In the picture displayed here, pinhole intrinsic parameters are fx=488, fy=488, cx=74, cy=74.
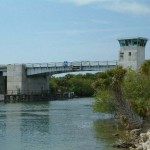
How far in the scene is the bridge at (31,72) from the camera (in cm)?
12850

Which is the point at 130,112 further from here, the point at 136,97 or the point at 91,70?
the point at 91,70

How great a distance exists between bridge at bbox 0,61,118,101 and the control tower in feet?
37.3

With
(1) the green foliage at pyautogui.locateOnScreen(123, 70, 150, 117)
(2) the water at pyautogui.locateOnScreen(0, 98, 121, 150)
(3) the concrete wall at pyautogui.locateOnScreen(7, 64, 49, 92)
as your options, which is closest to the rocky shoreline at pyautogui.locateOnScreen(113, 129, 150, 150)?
(2) the water at pyautogui.locateOnScreen(0, 98, 121, 150)

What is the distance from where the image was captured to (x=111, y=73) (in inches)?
1772

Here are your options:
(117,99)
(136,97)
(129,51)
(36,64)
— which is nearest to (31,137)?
(117,99)

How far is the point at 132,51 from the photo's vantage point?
4395 inches

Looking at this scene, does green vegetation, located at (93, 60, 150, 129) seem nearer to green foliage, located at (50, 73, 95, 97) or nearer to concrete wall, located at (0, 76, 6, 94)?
concrete wall, located at (0, 76, 6, 94)

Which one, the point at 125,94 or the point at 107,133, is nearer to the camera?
the point at 107,133

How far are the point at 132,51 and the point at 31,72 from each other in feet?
121

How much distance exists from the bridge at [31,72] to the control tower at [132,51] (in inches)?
447

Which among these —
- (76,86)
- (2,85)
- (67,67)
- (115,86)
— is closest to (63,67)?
(67,67)

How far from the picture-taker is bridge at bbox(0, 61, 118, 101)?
128m

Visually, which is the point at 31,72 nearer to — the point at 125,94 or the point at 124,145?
the point at 125,94

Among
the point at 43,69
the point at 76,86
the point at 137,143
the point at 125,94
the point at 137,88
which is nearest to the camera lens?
the point at 137,143
